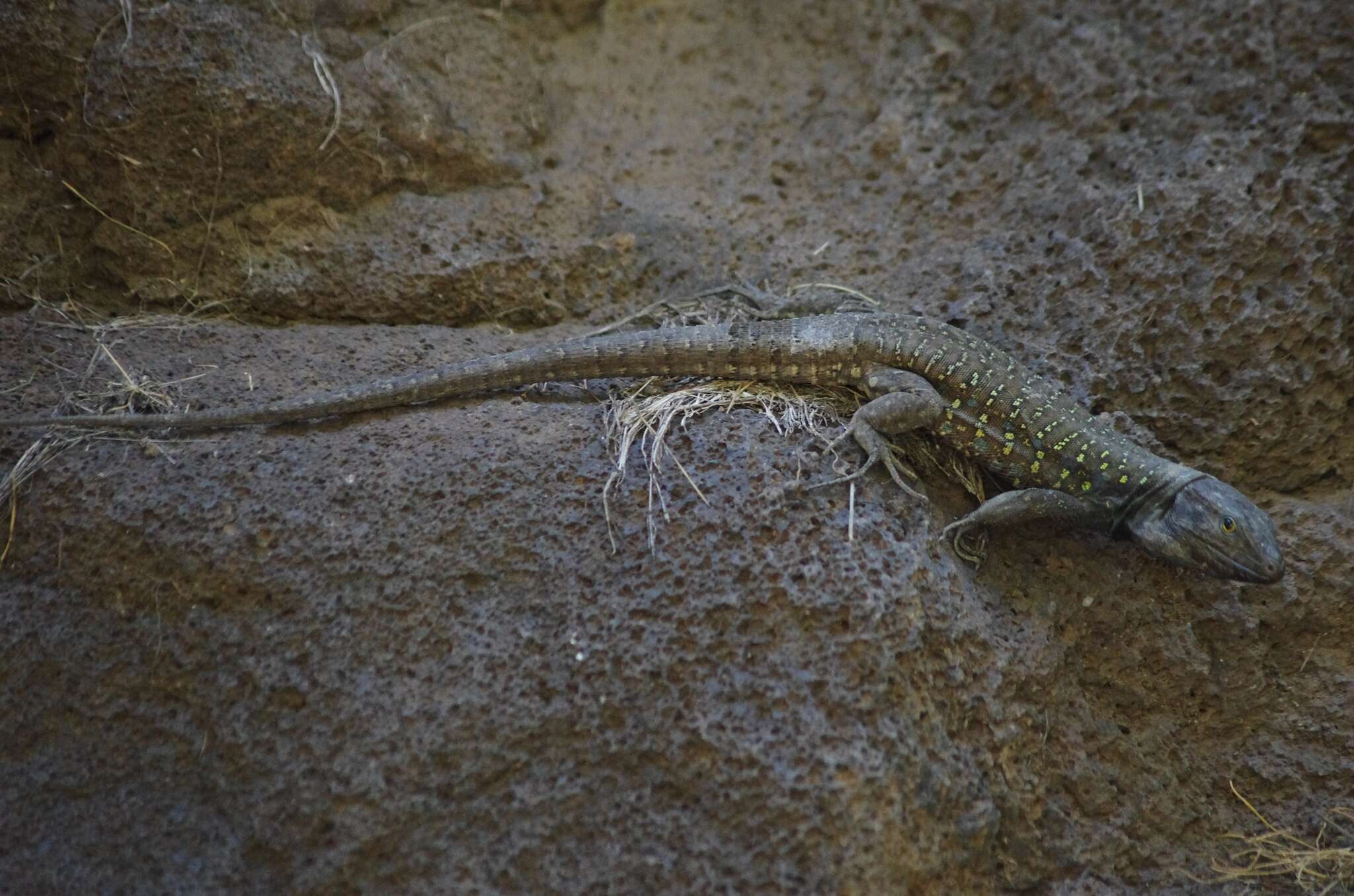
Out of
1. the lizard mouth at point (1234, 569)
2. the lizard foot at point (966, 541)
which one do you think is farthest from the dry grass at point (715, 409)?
the lizard mouth at point (1234, 569)

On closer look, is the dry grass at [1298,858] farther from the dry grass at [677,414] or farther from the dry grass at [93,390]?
the dry grass at [93,390]

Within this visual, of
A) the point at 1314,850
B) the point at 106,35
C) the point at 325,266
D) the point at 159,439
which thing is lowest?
the point at 1314,850

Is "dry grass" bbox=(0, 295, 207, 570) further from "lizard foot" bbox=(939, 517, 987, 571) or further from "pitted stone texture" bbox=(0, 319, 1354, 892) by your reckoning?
"lizard foot" bbox=(939, 517, 987, 571)

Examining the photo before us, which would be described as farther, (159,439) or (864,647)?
(159,439)

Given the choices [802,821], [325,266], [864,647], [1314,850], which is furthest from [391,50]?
[1314,850]

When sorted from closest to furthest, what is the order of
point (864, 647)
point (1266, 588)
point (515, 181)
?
point (864, 647) < point (1266, 588) < point (515, 181)

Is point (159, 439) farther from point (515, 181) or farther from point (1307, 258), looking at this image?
point (1307, 258)

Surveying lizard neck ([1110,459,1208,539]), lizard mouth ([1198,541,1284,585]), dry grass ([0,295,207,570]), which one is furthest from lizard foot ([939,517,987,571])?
dry grass ([0,295,207,570])
